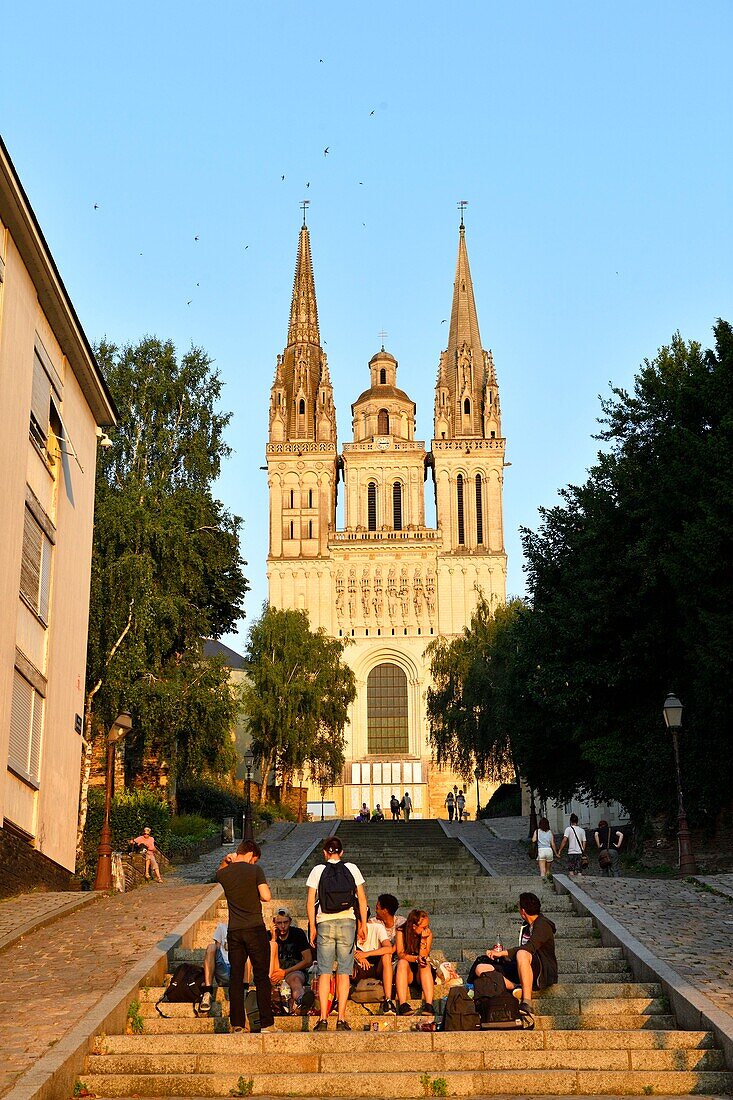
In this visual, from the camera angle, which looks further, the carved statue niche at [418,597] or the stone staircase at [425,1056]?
the carved statue niche at [418,597]

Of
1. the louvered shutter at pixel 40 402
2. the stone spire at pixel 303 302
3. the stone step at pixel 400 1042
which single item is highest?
the stone spire at pixel 303 302

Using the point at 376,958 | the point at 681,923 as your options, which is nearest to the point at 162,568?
the point at 681,923

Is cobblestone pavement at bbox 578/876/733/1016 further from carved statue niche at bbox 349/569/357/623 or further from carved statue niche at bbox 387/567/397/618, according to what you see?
carved statue niche at bbox 349/569/357/623

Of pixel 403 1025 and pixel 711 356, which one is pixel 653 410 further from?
pixel 403 1025

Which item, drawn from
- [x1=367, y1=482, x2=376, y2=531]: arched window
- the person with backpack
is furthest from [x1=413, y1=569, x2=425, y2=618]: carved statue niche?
the person with backpack

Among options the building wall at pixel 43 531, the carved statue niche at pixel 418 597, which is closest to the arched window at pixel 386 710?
the carved statue niche at pixel 418 597

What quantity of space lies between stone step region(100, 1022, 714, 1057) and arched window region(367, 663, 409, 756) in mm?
63761

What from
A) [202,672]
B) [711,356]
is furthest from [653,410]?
[202,672]

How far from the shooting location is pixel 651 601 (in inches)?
947

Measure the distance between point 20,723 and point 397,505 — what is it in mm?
60477

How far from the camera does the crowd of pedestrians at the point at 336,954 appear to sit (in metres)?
9.12

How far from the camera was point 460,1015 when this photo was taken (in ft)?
30.2

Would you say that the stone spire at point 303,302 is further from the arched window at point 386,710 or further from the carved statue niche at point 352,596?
the arched window at point 386,710

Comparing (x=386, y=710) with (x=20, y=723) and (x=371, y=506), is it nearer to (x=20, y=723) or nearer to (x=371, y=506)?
(x=371, y=506)
